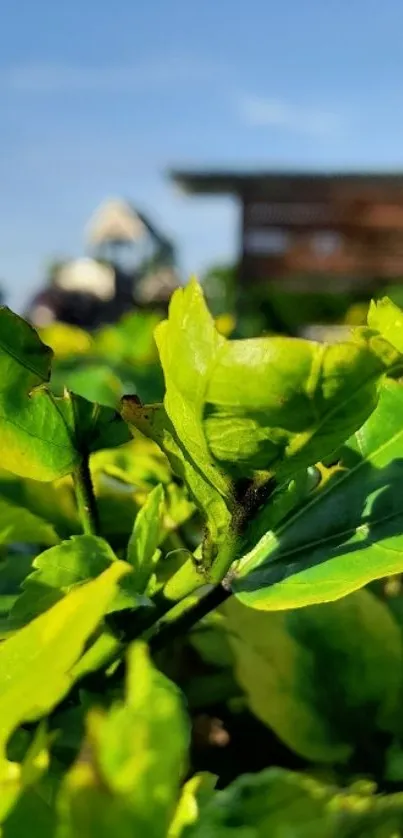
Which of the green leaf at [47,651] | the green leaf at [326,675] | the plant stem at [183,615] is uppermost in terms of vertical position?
the green leaf at [47,651]

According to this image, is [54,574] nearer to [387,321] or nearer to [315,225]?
[387,321]

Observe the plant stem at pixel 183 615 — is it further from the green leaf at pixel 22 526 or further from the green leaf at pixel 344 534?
the green leaf at pixel 22 526

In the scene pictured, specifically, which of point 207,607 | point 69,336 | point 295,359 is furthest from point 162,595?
point 69,336

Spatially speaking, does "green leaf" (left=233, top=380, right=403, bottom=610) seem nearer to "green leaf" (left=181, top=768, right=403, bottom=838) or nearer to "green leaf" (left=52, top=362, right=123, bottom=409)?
"green leaf" (left=181, top=768, right=403, bottom=838)

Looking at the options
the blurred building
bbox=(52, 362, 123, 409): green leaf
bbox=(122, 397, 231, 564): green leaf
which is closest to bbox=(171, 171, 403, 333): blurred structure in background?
the blurred building

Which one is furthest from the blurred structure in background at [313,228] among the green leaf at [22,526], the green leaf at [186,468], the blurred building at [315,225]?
the green leaf at [186,468]

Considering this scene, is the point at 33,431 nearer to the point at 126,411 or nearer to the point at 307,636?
the point at 126,411
